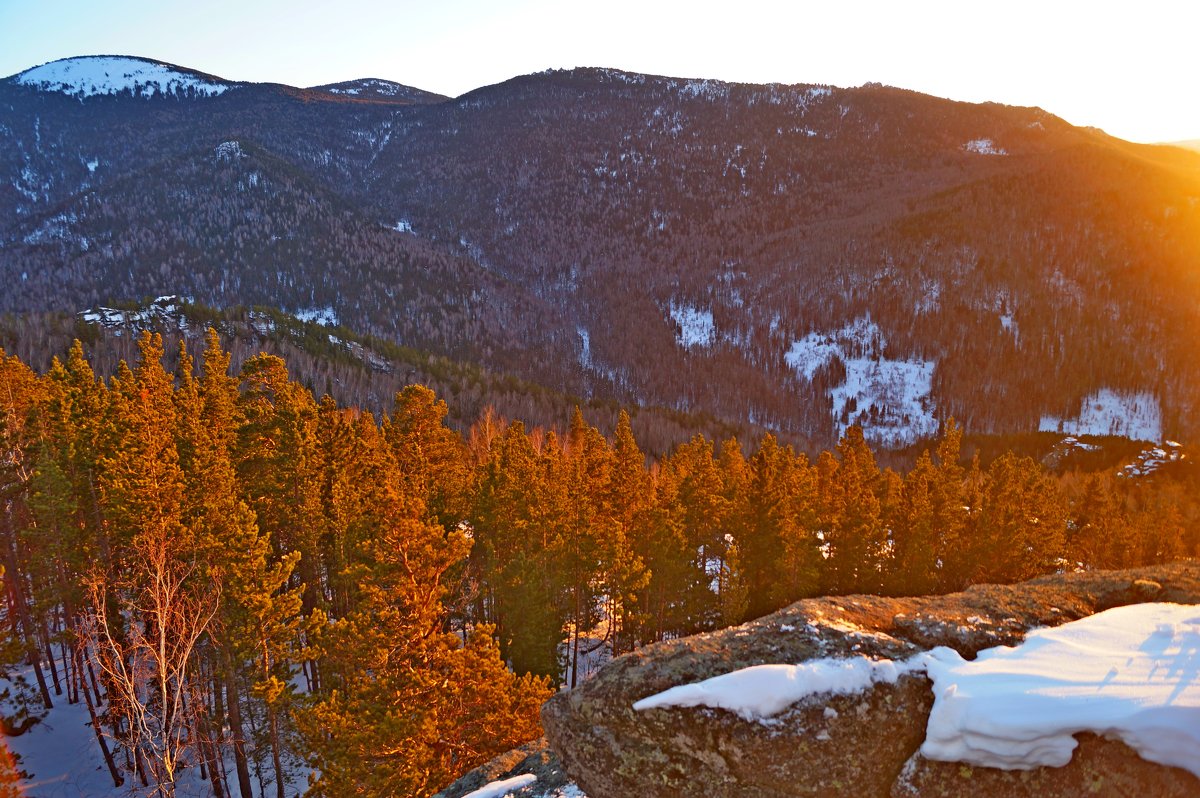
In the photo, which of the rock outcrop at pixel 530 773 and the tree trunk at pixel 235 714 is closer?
the rock outcrop at pixel 530 773

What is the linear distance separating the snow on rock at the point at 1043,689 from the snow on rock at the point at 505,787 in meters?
5.67

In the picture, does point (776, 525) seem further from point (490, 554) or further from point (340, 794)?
point (340, 794)

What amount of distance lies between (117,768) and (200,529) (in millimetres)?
15486

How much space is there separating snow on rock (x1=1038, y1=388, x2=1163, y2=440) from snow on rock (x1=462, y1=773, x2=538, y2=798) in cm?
20152

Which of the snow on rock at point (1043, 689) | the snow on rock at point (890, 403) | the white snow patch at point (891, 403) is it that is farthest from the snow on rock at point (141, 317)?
the snow on rock at point (890, 403)

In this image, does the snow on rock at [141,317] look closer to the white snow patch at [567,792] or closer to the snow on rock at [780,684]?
the white snow patch at [567,792]

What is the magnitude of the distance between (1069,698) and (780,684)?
271 centimetres

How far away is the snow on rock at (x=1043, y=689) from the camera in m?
5.38

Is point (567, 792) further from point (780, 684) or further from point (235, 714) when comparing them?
point (235, 714)

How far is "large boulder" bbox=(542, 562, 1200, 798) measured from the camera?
5950 mm

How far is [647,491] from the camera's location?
37.3 meters

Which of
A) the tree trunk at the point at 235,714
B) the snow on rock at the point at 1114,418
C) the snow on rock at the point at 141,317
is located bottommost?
the snow on rock at the point at 1114,418

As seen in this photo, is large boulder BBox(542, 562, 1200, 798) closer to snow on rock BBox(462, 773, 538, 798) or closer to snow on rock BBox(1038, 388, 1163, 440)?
snow on rock BBox(462, 773, 538, 798)

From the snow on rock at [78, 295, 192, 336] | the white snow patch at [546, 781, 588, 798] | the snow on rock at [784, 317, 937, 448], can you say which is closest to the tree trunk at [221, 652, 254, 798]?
the white snow patch at [546, 781, 588, 798]
